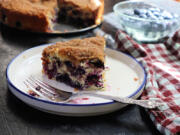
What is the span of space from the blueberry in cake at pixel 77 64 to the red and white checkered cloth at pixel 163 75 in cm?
34

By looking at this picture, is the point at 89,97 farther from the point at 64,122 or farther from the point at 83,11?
the point at 83,11

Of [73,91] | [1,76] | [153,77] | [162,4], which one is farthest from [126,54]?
[162,4]

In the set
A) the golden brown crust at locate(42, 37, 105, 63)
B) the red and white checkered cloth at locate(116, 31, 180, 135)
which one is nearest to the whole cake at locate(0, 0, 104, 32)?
the red and white checkered cloth at locate(116, 31, 180, 135)

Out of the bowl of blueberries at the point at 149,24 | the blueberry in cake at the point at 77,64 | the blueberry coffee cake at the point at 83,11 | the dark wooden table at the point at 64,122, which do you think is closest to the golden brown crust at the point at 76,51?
the blueberry in cake at the point at 77,64

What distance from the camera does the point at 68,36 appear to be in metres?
2.68

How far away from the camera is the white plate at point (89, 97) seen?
1.44 m

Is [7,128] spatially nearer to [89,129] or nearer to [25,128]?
[25,128]

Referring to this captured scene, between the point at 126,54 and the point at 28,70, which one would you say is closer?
the point at 28,70

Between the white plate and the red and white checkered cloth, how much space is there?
9 centimetres

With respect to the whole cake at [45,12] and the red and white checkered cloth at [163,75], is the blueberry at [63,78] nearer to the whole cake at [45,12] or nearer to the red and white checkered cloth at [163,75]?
the red and white checkered cloth at [163,75]

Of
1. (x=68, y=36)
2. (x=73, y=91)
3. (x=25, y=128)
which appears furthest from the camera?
(x=68, y=36)

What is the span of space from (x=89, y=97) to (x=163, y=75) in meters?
0.63

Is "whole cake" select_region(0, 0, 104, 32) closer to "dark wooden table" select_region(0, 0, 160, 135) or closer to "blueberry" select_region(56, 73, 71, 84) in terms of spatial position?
"blueberry" select_region(56, 73, 71, 84)

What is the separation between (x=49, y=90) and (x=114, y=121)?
0.44m
